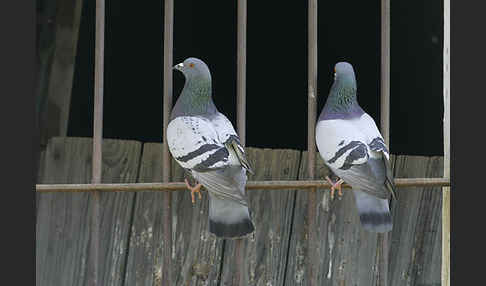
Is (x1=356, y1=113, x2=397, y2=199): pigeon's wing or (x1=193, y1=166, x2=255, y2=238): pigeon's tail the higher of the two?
(x1=356, y1=113, x2=397, y2=199): pigeon's wing

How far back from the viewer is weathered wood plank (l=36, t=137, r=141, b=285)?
295cm

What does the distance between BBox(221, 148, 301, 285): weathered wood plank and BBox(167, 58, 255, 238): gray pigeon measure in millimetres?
448

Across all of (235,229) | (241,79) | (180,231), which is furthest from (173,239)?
(241,79)

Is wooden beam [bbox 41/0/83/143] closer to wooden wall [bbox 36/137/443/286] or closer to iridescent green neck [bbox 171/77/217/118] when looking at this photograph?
wooden wall [bbox 36/137/443/286]

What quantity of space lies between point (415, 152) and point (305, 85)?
53cm

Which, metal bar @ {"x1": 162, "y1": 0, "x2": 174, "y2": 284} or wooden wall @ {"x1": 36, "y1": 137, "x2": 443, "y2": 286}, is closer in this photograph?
metal bar @ {"x1": 162, "y1": 0, "x2": 174, "y2": 284}

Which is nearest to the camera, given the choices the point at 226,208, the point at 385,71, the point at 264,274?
the point at 226,208

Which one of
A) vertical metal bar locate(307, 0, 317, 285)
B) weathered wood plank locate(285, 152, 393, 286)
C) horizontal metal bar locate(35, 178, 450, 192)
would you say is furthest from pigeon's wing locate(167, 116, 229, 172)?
weathered wood plank locate(285, 152, 393, 286)

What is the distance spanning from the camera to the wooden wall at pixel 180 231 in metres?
2.95

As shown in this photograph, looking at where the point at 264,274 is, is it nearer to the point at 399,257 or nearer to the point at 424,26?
the point at 399,257

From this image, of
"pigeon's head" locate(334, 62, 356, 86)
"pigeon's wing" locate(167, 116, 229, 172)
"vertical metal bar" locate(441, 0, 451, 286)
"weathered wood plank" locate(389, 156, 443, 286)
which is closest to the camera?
"pigeon's wing" locate(167, 116, 229, 172)

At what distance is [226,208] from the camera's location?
2559 millimetres

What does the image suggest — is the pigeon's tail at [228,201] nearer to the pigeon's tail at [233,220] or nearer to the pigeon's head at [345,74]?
the pigeon's tail at [233,220]

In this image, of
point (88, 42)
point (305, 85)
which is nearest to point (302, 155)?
point (305, 85)
